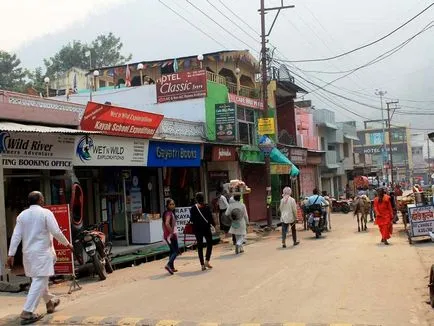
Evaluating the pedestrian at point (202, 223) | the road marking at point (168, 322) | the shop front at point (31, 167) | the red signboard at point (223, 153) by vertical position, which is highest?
the red signboard at point (223, 153)

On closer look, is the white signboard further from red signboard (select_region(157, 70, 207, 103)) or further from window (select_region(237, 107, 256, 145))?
window (select_region(237, 107, 256, 145))

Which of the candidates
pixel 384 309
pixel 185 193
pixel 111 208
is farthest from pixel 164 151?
pixel 384 309

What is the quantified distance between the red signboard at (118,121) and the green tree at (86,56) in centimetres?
4825

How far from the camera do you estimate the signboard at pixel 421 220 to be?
15.8 meters

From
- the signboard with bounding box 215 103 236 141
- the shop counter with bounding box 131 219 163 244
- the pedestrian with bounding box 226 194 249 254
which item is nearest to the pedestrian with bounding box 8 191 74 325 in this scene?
the pedestrian with bounding box 226 194 249 254

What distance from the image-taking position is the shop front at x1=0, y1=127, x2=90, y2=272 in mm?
11320

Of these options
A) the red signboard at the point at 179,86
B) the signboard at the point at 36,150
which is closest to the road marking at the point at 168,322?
the signboard at the point at 36,150

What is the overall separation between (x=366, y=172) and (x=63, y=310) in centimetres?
6278

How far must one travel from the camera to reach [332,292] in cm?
876

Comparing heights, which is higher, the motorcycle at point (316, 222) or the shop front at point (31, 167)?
the shop front at point (31, 167)

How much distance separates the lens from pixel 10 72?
59375 millimetres

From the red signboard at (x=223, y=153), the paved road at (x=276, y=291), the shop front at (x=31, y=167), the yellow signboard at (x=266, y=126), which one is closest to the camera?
the paved road at (x=276, y=291)

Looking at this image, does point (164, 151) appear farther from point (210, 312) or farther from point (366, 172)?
point (366, 172)

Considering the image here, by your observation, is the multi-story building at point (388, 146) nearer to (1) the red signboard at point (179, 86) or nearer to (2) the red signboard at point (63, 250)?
(1) the red signboard at point (179, 86)
